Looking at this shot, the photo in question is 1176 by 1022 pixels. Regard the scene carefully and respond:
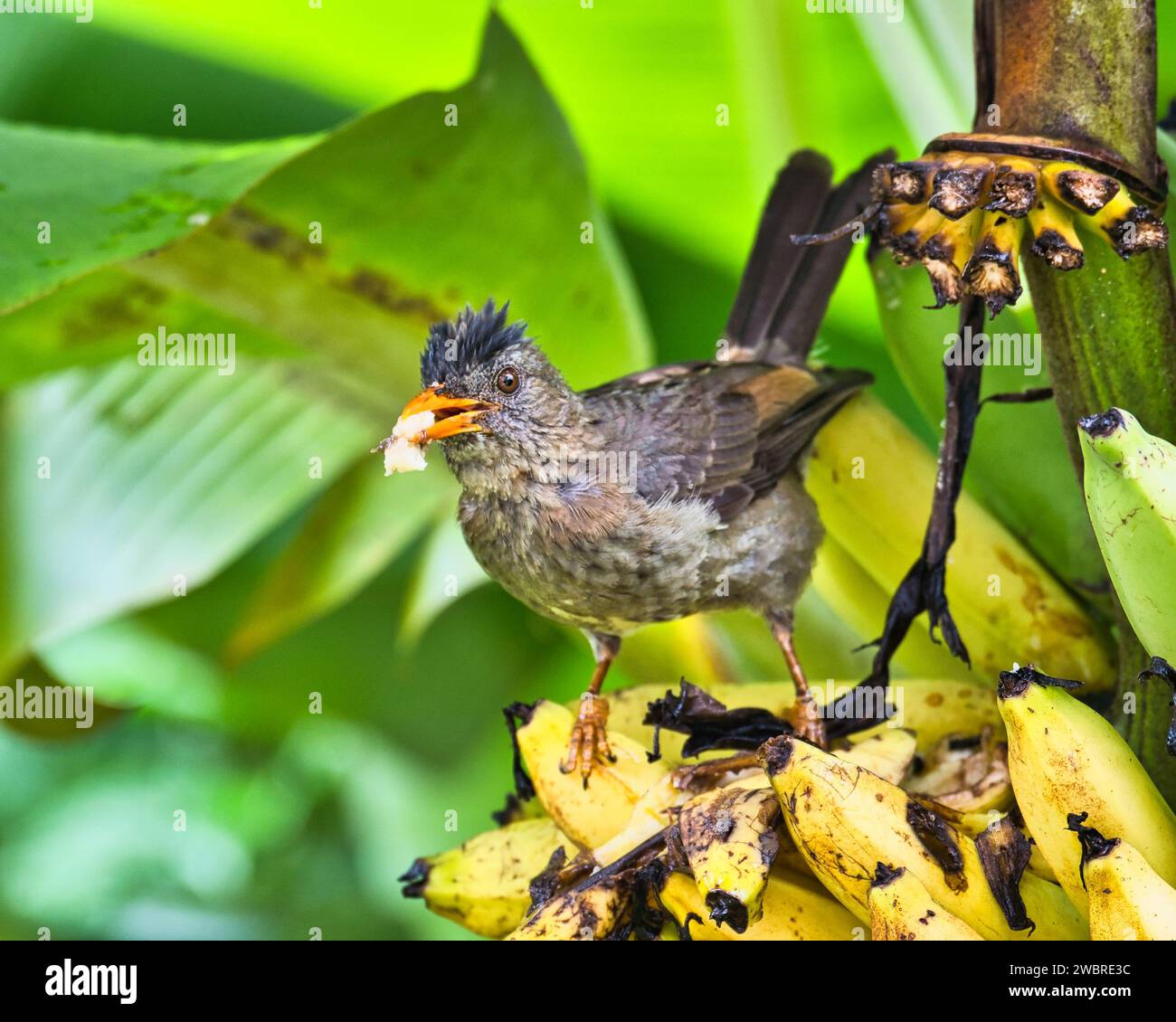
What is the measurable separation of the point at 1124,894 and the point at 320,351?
1461mm

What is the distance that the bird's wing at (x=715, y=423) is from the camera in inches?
76.5

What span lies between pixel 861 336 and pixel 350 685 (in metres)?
1.35

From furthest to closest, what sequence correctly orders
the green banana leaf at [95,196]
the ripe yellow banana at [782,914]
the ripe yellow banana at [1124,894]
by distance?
the green banana leaf at [95,196] < the ripe yellow banana at [782,914] < the ripe yellow banana at [1124,894]

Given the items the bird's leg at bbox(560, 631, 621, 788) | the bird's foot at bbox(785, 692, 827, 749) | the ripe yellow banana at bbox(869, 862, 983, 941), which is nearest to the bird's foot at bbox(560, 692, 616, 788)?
the bird's leg at bbox(560, 631, 621, 788)

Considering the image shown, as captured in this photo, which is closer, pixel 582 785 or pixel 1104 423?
pixel 1104 423

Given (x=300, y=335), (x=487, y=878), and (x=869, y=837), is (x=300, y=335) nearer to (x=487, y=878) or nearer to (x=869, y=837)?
(x=487, y=878)

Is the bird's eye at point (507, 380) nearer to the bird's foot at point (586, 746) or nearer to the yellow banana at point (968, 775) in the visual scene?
the bird's foot at point (586, 746)

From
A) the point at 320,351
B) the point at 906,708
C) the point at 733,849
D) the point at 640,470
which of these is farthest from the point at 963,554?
the point at 320,351

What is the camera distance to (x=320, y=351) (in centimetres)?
206

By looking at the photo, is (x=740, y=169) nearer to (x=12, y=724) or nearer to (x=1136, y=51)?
(x=1136, y=51)

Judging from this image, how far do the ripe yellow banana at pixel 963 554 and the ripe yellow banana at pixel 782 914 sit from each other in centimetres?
45

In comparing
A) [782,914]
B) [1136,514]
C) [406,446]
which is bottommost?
[782,914]

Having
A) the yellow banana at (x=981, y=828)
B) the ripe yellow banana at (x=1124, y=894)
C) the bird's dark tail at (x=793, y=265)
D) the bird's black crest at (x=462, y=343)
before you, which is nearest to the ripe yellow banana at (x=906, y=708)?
the yellow banana at (x=981, y=828)
